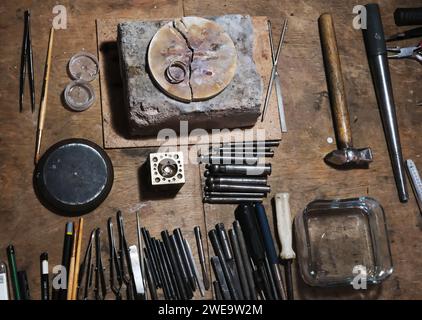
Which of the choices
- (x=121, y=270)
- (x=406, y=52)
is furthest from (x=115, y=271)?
(x=406, y=52)

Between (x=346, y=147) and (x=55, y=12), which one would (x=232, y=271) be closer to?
(x=346, y=147)

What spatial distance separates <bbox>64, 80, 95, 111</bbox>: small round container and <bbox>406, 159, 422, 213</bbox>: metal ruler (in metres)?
1.17

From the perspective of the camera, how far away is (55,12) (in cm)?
207

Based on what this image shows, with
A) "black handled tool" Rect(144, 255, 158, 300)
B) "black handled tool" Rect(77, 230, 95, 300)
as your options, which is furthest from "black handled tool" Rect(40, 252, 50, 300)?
"black handled tool" Rect(144, 255, 158, 300)

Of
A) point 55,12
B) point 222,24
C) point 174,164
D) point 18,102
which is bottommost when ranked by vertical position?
point 174,164

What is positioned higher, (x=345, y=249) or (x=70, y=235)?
(x=70, y=235)

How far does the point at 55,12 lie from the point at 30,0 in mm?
101

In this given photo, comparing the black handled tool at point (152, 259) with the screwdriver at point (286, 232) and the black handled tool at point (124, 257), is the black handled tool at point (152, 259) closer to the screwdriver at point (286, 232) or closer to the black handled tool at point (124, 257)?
the black handled tool at point (124, 257)

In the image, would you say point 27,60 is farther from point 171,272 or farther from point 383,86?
point 383,86

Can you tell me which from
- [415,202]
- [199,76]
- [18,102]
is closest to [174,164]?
[199,76]

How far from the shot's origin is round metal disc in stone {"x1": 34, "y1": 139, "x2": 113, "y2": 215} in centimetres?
188

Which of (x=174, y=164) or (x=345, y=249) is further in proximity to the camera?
(x=345, y=249)

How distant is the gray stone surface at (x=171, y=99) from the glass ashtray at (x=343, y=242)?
430 millimetres

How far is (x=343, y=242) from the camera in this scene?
2002 millimetres
